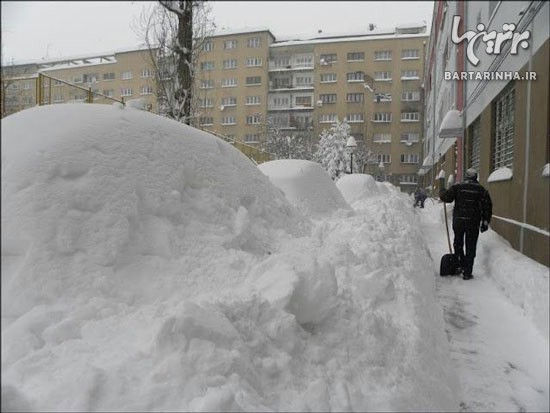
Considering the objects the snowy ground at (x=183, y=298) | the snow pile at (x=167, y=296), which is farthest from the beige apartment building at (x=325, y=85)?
the snow pile at (x=167, y=296)

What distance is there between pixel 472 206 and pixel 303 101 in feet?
161

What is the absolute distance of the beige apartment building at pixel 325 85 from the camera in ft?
171

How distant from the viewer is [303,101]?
54.7 meters

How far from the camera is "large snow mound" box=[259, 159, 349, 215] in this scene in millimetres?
6094

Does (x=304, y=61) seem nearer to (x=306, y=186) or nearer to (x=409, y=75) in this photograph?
(x=409, y=75)

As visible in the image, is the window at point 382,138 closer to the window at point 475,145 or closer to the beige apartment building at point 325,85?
the beige apartment building at point 325,85

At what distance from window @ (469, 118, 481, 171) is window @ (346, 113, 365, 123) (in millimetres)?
38892

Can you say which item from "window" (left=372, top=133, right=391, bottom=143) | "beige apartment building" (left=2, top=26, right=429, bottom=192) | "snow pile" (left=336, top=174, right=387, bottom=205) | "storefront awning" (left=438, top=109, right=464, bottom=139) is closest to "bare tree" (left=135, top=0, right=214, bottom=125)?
"snow pile" (left=336, top=174, right=387, bottom=205)

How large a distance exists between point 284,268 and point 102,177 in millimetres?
1112

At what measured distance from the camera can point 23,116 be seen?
243 cm

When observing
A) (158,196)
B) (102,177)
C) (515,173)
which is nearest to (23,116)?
(102,177)

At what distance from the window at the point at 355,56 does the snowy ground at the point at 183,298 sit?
5291cm

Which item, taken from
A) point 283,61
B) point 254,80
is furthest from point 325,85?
point 254,80

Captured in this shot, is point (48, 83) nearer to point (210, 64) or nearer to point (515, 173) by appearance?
point (515, 173)
